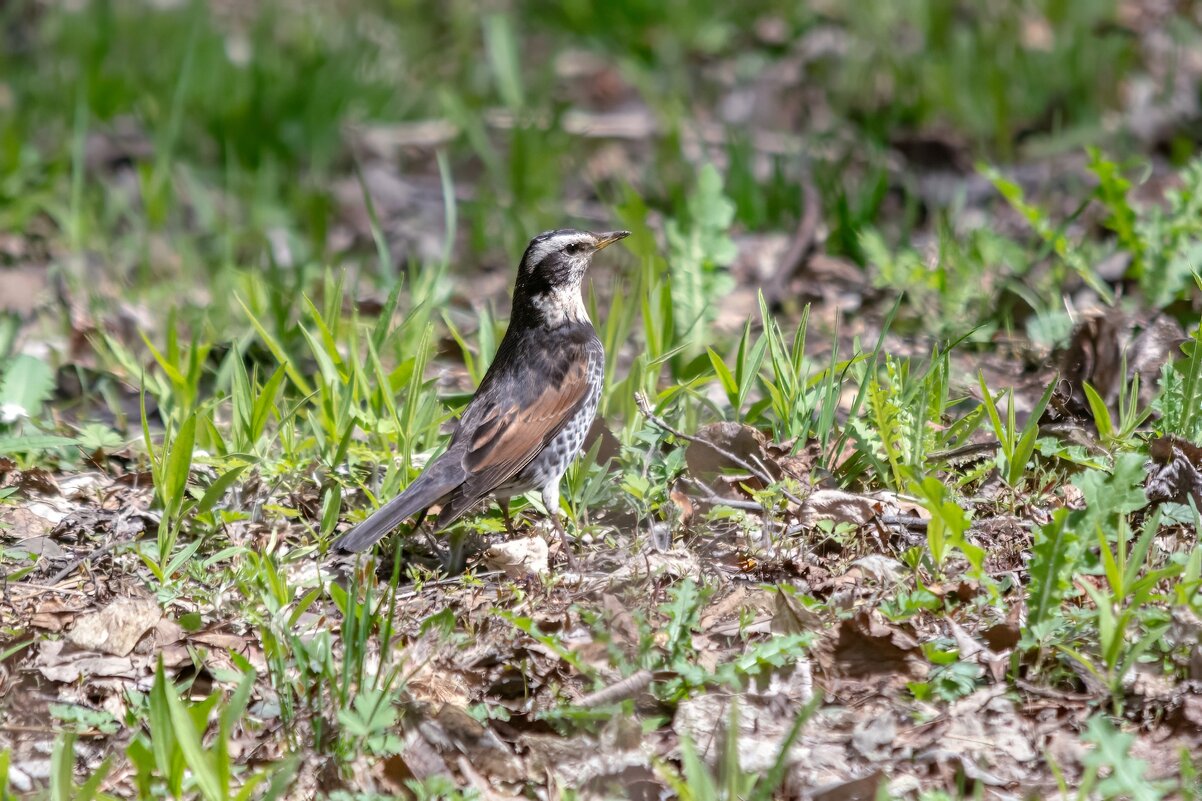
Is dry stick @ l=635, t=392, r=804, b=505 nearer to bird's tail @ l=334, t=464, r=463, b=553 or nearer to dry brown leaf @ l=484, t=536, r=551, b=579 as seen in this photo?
dry brown leaf @ l=484, t=536, r=551, b=579

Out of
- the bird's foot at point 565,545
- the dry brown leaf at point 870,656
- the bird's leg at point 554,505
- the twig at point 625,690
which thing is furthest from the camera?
the bird's leg at point 554,505

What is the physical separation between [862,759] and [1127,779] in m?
0.68

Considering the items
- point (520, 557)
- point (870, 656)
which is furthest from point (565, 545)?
point (870, 656)

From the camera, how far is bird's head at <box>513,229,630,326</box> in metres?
5.67

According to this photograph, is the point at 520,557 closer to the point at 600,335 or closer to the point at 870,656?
the point at 870,656

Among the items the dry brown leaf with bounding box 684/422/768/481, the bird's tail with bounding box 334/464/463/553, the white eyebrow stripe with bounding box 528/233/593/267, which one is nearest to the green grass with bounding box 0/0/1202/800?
the dry brown leaf with bounding box 684/422/768/481

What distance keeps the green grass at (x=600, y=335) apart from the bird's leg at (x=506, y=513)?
63mm

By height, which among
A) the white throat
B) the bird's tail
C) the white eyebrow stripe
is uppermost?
the white eyebrow stripe

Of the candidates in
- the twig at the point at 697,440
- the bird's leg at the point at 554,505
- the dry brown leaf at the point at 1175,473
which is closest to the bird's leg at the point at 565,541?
the bird's leg at the point at 554,505

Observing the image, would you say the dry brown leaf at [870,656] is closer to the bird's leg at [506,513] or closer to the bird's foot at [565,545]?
the bird's foot at [565,545]

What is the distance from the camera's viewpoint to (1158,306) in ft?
20.2

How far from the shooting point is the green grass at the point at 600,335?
384cm

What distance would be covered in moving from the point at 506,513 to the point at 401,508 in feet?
2.16

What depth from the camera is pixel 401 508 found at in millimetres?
4598
